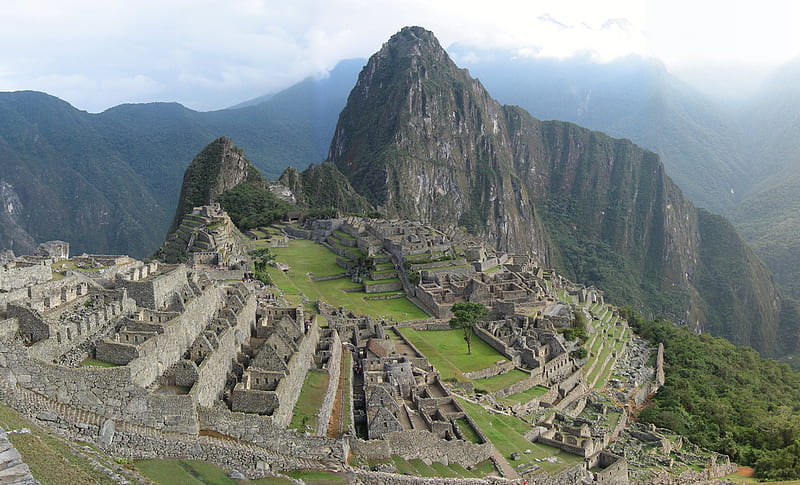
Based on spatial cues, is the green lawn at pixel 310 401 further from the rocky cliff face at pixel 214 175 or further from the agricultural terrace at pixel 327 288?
the rocky cliff face at pixel 214 175

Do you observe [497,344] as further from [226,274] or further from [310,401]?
[310,401]

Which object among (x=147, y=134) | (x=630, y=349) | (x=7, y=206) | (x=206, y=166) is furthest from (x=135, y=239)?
(x=630, y=349)

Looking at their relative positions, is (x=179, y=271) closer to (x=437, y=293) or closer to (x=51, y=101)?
(x=437, y=293)

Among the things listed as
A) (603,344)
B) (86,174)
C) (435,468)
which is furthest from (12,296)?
(86,174)

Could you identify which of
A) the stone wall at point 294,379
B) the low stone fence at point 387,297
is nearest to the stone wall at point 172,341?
the stone wall at point 294,379

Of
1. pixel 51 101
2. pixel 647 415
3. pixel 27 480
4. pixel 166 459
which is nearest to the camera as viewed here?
pixel 27 480
